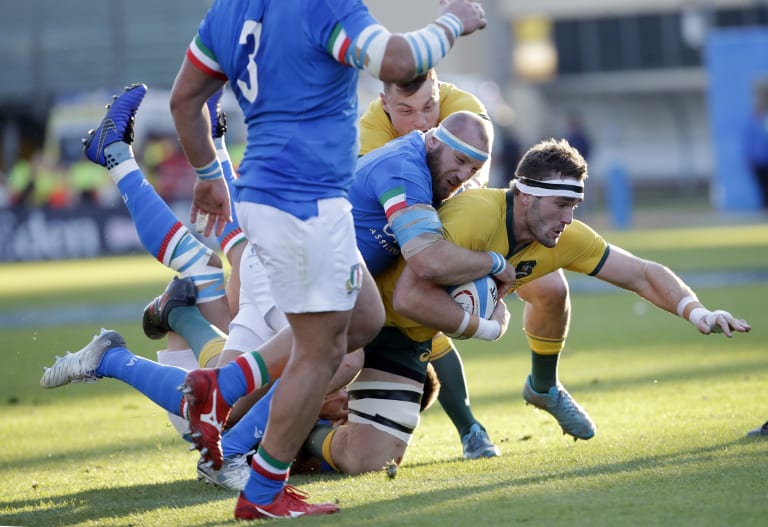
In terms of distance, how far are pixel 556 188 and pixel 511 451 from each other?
135cm

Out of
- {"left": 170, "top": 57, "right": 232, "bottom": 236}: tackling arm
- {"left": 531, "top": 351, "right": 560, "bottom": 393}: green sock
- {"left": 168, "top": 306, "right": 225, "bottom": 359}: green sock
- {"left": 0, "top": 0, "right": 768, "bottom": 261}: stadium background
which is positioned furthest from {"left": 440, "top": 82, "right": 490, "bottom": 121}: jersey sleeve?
{"left": 0, "top": 0, "right": 768, "bottom": 261}: stadium background

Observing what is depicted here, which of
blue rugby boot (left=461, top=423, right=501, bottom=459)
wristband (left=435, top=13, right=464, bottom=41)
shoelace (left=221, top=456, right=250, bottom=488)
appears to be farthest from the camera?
blue rugby boot (left=461, top=423, right=501, bottom=459)

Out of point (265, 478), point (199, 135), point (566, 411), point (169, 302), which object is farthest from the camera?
point (169, 302)

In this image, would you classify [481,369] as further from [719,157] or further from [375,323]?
[719,157]

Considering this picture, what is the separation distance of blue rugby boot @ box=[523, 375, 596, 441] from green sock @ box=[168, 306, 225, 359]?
1670mm

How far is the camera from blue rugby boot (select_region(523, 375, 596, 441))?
642 cm

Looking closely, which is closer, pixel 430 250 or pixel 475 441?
pixel 430 250

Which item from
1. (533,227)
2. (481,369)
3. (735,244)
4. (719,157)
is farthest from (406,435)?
(719,157)

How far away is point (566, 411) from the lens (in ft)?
21.3

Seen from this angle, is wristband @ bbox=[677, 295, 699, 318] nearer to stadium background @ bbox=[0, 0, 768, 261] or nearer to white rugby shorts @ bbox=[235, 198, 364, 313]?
white rugby shorts @ bbox=[235, 198, 364, 313]

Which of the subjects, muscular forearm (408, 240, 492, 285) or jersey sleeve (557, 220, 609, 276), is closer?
muscular forearm (408, 240, 492, 285)

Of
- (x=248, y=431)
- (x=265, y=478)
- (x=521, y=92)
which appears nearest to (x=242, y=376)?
(x=265, y=478)

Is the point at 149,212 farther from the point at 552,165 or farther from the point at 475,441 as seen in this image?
the point at 552,165

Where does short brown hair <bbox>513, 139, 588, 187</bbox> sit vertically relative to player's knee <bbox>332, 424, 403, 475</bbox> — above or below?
above
